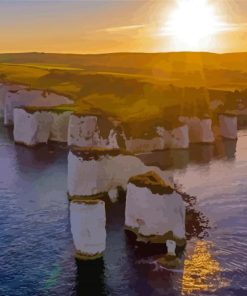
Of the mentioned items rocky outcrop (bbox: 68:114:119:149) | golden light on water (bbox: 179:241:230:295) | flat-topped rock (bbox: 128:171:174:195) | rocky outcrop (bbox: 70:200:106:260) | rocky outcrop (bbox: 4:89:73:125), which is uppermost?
rocky outcrop (bbox: 4:89:73:125)

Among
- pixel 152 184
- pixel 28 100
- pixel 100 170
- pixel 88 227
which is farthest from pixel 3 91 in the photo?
pixel 88 227

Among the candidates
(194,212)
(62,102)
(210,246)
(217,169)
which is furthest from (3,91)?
(210,246)

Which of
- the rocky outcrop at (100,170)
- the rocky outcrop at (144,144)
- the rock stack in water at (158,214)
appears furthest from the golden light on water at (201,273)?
the rocky outcrop at (144,144)

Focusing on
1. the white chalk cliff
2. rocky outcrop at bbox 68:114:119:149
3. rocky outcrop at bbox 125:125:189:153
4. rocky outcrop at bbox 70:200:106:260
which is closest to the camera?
rocky outcrop at bbox 70:200:106:260

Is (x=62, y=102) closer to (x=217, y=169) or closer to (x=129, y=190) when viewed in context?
(x=217, y=169)

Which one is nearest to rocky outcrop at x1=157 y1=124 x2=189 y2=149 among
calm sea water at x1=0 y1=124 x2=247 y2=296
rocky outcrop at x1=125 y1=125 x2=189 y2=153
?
rocky outcrop at x1=125 y1=125 x2=189 y2=153

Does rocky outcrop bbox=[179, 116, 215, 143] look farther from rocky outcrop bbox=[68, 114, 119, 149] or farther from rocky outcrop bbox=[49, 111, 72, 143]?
rocky outcrop bbox=[49, 111, 72, 143]

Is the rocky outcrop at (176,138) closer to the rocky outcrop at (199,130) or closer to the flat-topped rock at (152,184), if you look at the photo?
the rocky outcrop at (199,130)
